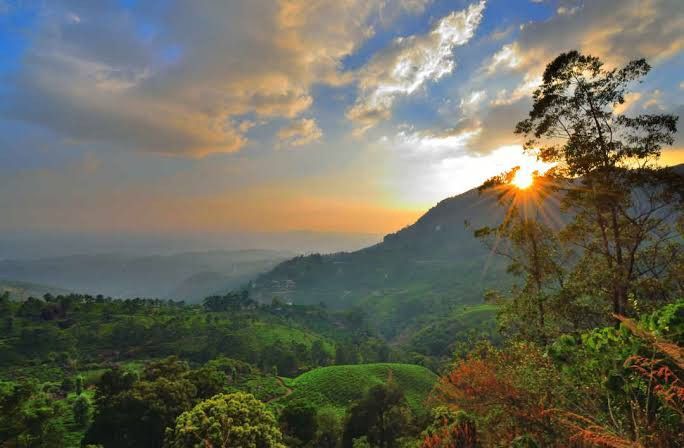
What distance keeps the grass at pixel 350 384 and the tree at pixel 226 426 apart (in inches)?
1699

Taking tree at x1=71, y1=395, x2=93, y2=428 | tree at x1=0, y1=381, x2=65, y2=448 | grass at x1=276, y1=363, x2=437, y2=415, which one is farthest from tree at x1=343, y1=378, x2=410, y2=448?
tree at x1=71, y1=395, x2=93, y2=428

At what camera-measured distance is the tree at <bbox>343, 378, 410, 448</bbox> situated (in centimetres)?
4481

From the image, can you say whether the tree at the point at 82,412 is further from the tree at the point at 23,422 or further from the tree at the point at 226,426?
the tree at the point at 226,426

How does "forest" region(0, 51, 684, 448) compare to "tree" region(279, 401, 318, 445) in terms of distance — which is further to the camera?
"tree" region(279, 401, 318, 445)

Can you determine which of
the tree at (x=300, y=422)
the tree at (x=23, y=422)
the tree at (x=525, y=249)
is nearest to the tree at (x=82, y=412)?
the tree at (x=23, y=422)

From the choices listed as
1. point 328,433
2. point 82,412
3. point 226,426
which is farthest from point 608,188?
point 82,412

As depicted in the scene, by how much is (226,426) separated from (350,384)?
198 feet

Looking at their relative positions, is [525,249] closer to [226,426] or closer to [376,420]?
[226,426]

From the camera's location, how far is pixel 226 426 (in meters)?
25.6

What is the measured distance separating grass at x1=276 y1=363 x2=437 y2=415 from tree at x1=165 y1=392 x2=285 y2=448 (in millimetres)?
43162

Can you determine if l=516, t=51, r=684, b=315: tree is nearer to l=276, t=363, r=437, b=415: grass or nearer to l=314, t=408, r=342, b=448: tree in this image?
l=314, t=408, r=342, b=448: tree

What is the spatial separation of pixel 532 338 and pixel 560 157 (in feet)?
39.8

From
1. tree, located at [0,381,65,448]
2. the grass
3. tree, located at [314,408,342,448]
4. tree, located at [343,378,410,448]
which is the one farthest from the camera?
the grass

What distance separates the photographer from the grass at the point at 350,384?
241ft
